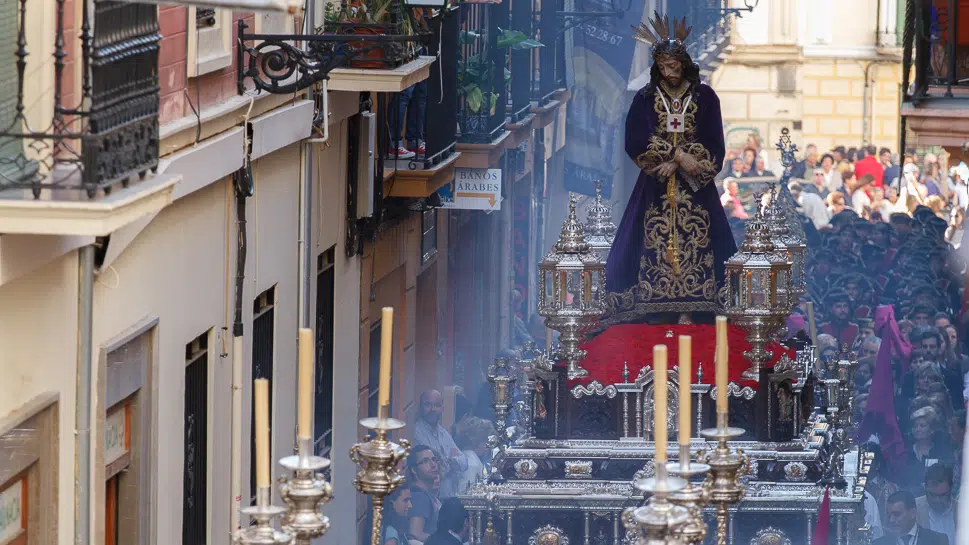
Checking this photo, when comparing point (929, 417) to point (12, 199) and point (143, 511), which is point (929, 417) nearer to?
point (143, 511)

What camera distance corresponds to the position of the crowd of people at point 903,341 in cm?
1302

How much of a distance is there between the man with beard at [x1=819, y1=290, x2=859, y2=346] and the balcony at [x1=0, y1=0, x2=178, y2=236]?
379 inches

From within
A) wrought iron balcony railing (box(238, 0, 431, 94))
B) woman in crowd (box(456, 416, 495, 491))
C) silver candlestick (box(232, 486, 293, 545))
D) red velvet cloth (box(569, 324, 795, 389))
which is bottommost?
woman in crowd (box(456, 416, 495, 491))

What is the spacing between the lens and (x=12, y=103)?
25.7 feet

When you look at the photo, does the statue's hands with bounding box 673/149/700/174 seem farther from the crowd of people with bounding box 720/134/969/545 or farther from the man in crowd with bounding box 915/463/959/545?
the man in crowd with bounding box 915/463/959/545

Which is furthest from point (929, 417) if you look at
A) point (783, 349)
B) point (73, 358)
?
point (73, 358)

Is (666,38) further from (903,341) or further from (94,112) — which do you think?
(94,112)

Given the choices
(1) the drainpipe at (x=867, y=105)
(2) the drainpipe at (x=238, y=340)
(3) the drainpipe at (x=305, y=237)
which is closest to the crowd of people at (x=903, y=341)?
(3) the drainpipe at (x=305, y=237)

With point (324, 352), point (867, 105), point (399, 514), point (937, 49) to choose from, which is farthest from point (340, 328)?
point (867, 105)

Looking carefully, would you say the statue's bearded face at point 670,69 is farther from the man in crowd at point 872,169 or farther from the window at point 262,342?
the man in crowd at point 872,169

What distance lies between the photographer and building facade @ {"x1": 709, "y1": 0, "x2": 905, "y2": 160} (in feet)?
117

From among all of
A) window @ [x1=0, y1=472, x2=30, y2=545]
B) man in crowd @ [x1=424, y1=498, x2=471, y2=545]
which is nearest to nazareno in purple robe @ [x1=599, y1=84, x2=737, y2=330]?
man in crowd @ [x1=424, y1=498, x2=471, y2=545]

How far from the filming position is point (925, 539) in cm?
1259

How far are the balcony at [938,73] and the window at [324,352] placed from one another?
14.8ft
